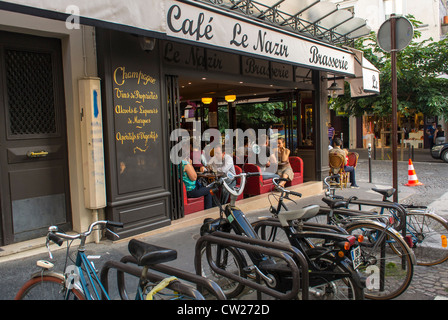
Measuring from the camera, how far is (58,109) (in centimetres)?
537

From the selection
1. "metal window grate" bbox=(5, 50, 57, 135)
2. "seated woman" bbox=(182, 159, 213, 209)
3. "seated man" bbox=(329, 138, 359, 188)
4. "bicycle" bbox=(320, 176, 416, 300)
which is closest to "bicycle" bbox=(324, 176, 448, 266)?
"bicycle" bbox=(320, 176, 416, 300)

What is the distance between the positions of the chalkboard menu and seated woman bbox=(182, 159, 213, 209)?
2.42 feet

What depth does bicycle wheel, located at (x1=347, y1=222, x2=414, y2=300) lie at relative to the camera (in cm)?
381

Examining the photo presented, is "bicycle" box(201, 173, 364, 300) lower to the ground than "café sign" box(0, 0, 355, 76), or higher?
lower

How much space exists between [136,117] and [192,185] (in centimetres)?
179

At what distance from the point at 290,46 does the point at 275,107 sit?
555 inches

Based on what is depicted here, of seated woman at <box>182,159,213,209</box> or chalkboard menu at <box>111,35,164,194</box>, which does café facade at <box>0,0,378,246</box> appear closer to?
chalkboard menu at <box>111,35,164,194</box>

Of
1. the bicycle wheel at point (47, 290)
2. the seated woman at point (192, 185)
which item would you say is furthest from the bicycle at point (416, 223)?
the bicycle wheel at point (47, 290)

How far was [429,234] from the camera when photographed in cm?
484

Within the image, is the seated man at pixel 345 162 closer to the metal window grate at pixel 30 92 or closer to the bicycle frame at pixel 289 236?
the bicycle frame at pixel 289 236

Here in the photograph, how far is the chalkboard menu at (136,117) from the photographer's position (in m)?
5.46

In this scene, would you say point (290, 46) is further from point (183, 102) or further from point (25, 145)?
point (183, 102)
